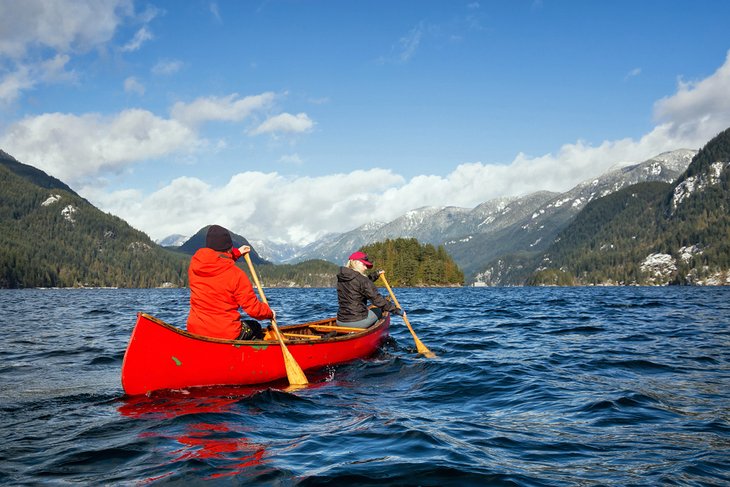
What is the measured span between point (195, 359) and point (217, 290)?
1.65 meters

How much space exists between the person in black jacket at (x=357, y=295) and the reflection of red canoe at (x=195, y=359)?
3.42 m

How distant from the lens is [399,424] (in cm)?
871

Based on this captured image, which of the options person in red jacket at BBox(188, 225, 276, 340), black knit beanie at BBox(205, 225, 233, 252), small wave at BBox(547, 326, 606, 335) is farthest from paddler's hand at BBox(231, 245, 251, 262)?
small wave at BBox(547, 326, 606, 335)

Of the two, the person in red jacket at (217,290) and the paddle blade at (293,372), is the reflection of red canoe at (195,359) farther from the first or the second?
the person in red jacket at (217,290)

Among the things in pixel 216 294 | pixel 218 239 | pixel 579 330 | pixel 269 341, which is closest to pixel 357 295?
pixel 269 341

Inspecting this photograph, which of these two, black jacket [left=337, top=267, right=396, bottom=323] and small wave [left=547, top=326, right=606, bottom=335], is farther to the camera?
small wave [left=547, top=326, right=606, bottom=335]

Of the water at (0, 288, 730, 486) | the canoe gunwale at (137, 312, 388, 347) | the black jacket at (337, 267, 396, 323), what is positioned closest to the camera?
the water at (0, 288, 730, 486)

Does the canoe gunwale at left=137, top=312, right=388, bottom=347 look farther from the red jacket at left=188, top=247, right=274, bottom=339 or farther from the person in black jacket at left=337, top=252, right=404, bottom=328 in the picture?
the red jacket at left=188, top=247, right=274, bottom=339

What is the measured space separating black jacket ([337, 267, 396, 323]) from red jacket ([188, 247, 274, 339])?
17.3 ft

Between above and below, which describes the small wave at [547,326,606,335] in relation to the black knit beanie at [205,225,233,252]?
below

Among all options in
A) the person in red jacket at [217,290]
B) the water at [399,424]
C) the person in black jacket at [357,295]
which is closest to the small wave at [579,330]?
the water at [399,424]

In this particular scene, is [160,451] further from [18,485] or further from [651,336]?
[651,336]

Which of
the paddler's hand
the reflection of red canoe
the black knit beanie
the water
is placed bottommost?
the water

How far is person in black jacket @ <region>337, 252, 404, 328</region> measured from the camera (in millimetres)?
16906
